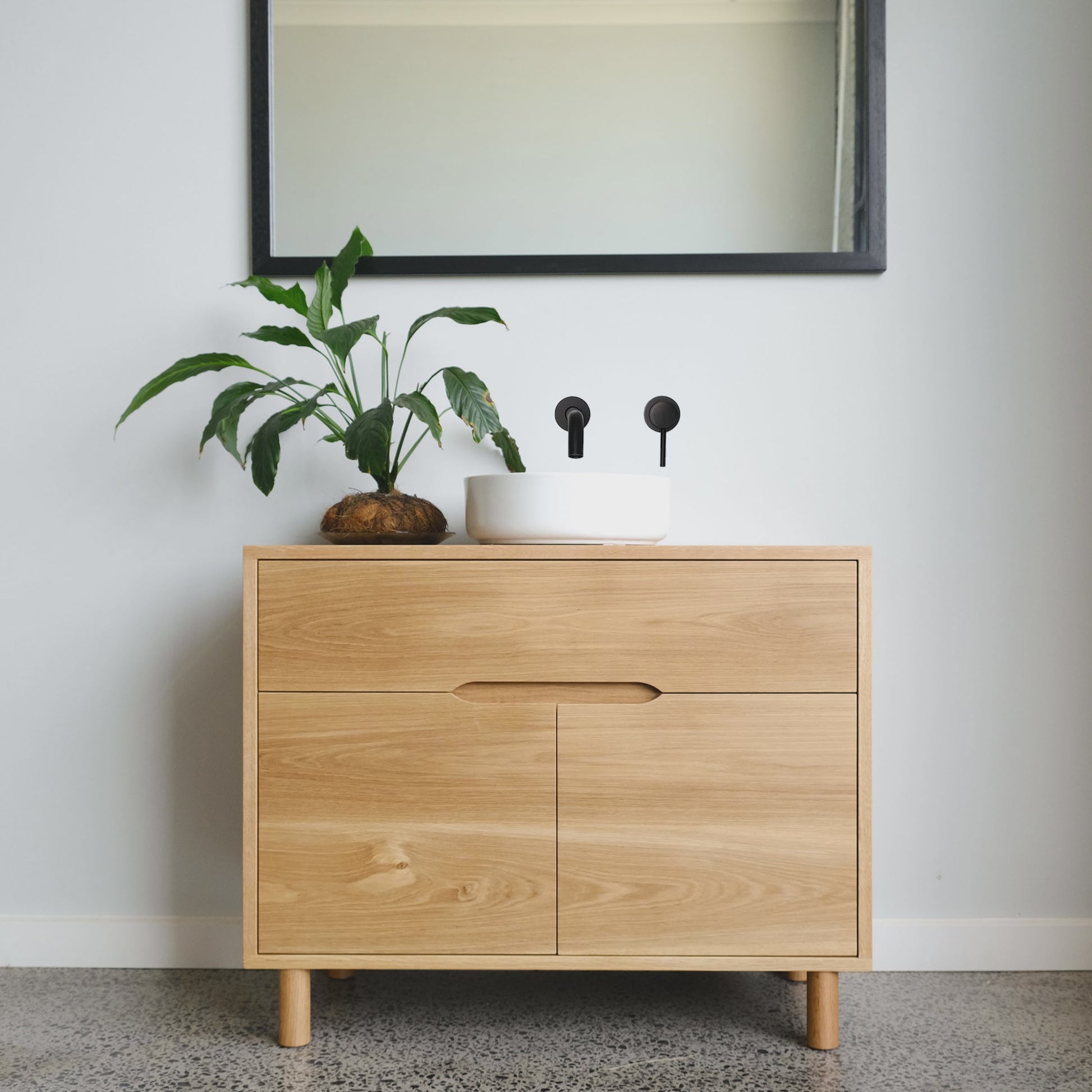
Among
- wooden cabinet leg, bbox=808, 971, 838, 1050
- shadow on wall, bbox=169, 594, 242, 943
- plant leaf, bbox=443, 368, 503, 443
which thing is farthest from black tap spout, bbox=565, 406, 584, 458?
wooden cabinet leg, bbox=808, 971, 838, 1050

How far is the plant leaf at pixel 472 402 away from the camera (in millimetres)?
1243

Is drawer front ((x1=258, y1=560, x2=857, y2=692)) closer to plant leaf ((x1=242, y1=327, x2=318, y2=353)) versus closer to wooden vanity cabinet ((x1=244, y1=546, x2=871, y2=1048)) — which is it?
wooden vanity cabinet ((x1=244, y1=546, x2=871, y2=1048))

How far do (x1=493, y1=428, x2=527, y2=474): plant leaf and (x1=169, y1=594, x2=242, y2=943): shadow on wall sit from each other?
526 mm

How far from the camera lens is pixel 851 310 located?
152cm

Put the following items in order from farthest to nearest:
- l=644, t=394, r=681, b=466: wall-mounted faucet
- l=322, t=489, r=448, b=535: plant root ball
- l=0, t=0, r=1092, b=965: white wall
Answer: l=0, t=0, r=1092, b=965: white wall < l=644, t=394, r=681, b=466: wall-mounted faucet < l=322, t=489, r=448, b=535: plant root ball

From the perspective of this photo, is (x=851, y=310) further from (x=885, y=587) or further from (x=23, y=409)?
(x=23, y=409)

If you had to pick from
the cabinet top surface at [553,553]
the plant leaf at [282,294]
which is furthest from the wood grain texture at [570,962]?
the plant leaf at [282,294]

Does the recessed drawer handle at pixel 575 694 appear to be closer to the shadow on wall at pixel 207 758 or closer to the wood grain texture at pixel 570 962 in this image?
the wood grain texture at pixel 570 962

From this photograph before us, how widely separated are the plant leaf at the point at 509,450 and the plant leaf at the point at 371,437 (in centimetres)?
18

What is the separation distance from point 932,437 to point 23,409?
60.1 inches

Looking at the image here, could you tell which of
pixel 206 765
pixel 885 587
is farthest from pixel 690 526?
pixel 206 765

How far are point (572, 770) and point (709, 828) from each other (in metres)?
0.19

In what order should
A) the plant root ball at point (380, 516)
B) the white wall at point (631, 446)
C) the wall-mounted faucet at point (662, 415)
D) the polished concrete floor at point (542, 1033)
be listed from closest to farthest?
the polished concrete floor at point (542, 1033) < the plant root ball at point (380, 516) < the wall-mounted faucet at point (662, 415) < the white wall at point (631, 446)

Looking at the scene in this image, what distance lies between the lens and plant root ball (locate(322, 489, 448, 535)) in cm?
126
